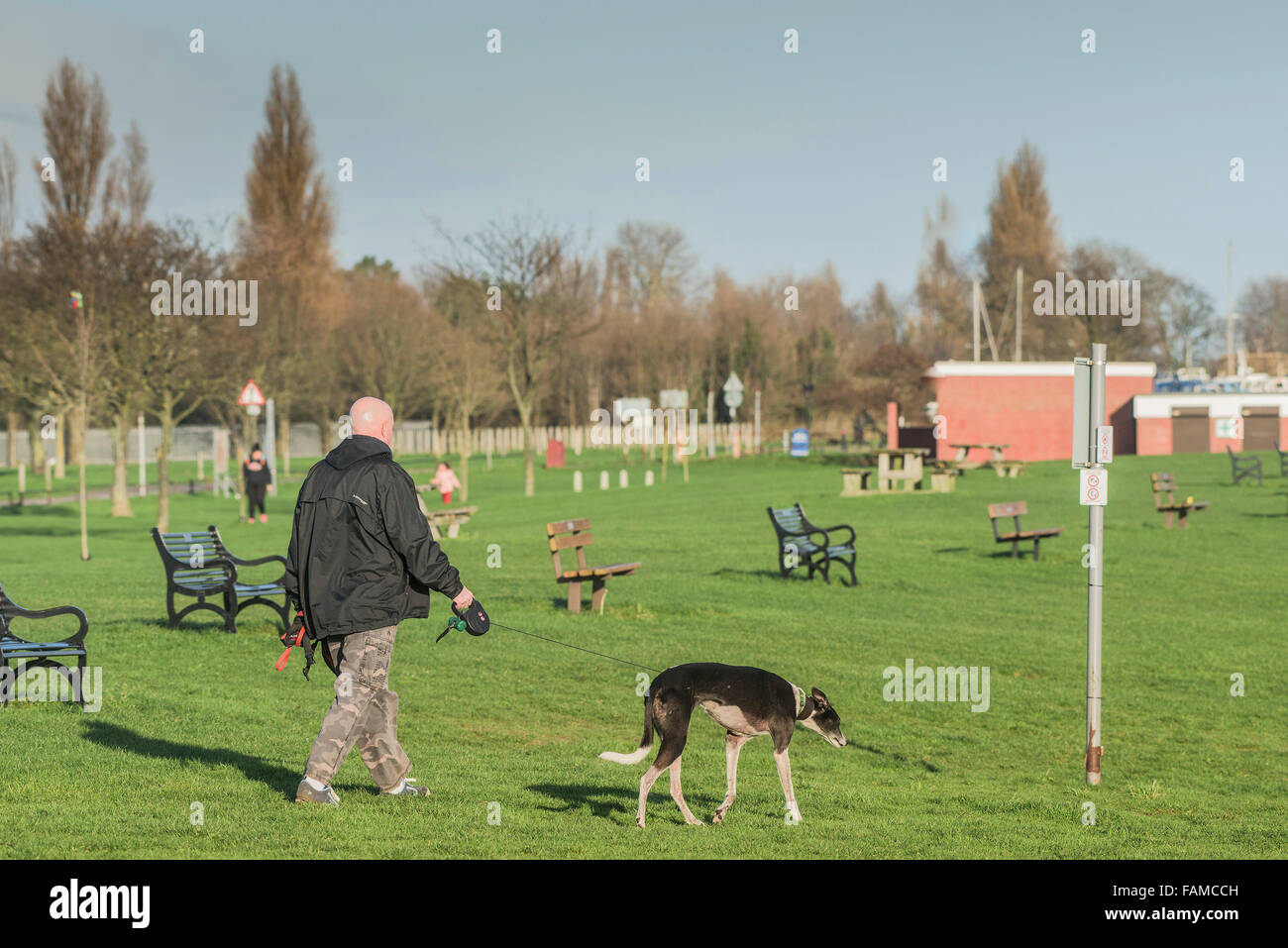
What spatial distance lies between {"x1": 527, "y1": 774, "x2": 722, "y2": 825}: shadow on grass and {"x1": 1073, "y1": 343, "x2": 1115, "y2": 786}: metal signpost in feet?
8.58

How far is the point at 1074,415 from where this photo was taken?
7.58m

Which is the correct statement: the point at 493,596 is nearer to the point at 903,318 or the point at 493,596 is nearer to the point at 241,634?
the point at 241,634

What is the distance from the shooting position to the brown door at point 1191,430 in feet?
187

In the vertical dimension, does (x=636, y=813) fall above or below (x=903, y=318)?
below

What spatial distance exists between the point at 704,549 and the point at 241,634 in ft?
35.2

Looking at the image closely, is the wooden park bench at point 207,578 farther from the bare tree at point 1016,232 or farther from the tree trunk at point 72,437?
the bare tree at point 1016,232

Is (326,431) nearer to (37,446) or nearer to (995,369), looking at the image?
(37,446)

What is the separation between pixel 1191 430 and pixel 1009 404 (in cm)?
809

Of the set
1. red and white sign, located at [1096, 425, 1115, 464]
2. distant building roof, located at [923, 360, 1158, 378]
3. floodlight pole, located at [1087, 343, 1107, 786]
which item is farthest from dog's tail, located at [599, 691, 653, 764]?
distant building roof, located at [923, 360, 1158, 378]

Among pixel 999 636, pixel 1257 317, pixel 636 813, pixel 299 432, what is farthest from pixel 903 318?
pixel 636 813

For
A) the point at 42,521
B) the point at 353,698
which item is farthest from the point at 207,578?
the point at 42,521

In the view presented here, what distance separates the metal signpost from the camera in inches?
293

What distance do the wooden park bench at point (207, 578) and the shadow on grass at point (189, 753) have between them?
3890 mm

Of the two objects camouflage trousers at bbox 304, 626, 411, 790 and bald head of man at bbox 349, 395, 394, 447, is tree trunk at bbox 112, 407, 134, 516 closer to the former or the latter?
camouflage trousers at bbox 304, 626, 411, 790
